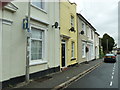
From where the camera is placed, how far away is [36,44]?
9.63m

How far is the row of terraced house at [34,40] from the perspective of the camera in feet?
21.9

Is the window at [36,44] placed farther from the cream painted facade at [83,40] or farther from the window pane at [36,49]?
the cream painted facade at [83,40]

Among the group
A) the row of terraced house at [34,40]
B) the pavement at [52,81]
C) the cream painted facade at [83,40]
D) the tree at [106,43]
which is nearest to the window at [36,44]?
the row of terraced house at [34,40]

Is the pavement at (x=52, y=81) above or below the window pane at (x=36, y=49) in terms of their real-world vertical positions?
below

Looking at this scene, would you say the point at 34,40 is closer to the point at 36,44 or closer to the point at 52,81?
the point at 36,44

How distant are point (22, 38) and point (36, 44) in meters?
1.92

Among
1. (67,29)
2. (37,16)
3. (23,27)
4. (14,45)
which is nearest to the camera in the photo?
(14,45)

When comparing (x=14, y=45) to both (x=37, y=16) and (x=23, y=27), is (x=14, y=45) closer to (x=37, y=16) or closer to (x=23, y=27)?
(x=23, y=27)

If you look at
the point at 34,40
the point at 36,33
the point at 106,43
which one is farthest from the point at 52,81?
the point at 106,43

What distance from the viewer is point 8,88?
663 cm

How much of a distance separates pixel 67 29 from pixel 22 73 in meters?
8.01

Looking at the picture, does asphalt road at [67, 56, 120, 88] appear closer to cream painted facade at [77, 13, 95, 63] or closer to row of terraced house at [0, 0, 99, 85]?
row of terraced house at [0, 0, 99, 85]

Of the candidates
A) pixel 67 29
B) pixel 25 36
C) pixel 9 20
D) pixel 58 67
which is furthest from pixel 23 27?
pixel 67 29

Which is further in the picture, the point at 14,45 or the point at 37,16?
the point at 37,16
